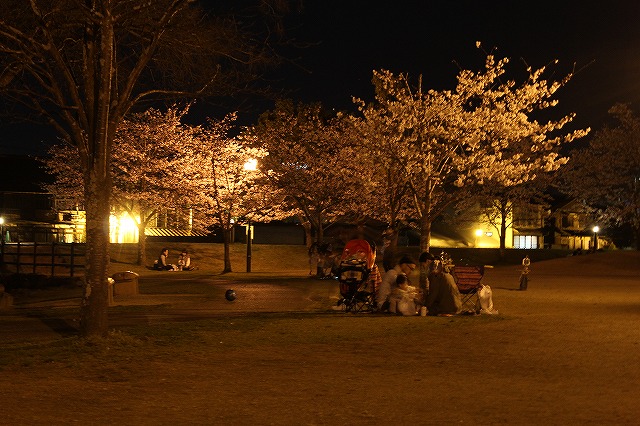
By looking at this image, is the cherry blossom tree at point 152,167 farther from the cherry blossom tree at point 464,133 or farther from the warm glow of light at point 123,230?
the cherry blossom tree at point 464,133

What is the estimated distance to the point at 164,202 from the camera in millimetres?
39250

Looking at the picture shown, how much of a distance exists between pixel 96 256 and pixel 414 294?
22.3 ft

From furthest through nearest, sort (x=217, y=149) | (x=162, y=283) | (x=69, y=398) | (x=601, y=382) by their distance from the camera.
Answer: (x=217, y=149) < (x=162, y=283) < (x=601, y=382) < (x=69, y=398)

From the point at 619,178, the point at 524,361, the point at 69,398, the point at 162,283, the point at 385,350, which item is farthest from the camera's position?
the point at 619,178

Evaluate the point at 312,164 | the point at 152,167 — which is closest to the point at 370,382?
the point at 312,164

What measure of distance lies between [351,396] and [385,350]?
303 cm

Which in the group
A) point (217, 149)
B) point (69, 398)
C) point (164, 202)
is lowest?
point (69, 398)

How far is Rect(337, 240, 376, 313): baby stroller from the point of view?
613 inches

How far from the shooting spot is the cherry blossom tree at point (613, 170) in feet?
163

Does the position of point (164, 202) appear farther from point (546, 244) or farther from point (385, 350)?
point (546, 244)

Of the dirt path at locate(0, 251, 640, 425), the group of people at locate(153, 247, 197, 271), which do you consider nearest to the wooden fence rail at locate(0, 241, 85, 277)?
the group of people at locate(153, 247, 197, 271)

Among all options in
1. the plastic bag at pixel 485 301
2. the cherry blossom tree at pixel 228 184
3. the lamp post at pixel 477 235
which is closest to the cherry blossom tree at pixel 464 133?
the plastic bag at pixel 485 301

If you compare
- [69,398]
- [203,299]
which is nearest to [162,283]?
[203,299]

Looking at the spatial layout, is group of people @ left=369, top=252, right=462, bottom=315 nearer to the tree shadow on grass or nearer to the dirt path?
the dirt path
